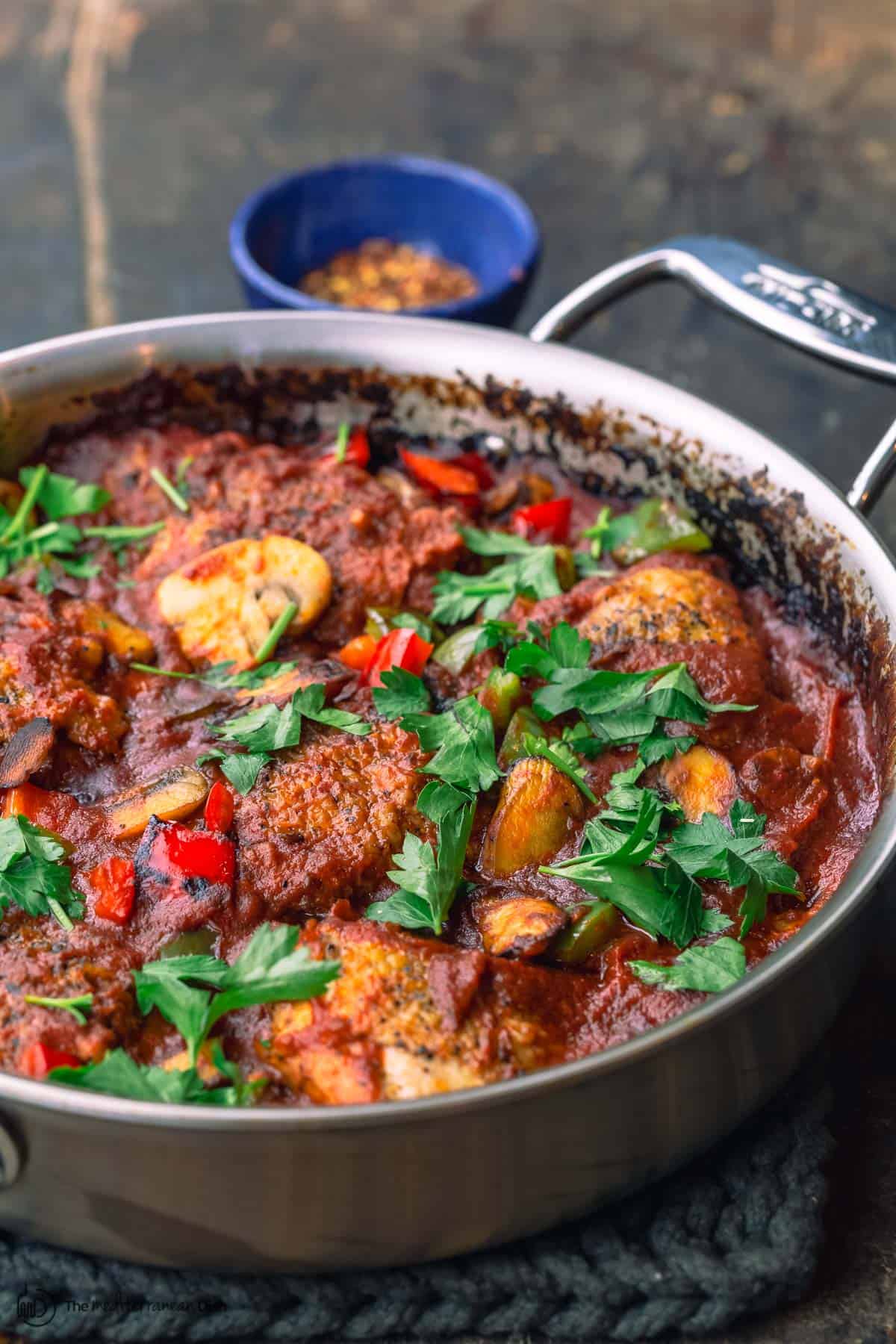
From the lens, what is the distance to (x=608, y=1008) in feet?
8.47

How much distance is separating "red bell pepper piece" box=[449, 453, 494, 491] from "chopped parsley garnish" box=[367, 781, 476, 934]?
4.33 ft

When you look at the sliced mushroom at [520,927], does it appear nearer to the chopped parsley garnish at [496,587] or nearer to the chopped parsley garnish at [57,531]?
the chopped parsley garnish at [496,587]

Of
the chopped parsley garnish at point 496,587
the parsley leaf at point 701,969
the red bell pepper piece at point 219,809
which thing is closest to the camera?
the parsley leaf at point 701,969

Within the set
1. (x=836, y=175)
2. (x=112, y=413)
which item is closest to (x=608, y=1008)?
(x=112, y=413)

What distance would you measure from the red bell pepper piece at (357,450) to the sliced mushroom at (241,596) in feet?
1.66

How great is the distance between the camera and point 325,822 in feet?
9.23

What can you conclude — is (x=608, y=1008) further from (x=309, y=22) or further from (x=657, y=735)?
(x=309, y=22)

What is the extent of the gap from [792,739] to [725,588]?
1.53 feet

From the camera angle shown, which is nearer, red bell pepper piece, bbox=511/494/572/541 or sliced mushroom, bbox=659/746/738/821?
sliced mushroom, bbox=659/746/738/821

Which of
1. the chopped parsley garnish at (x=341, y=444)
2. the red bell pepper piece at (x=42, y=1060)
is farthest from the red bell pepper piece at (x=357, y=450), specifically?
the red bell pepper piece at (x=42, y=1060)

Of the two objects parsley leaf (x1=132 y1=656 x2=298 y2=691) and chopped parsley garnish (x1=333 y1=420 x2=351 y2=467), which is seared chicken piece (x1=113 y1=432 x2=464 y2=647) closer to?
chopped parsley garnish (x1=333 y1=420 x2=351 y2=467)

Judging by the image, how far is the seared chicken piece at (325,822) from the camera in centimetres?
273

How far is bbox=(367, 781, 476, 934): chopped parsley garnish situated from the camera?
2.69 m

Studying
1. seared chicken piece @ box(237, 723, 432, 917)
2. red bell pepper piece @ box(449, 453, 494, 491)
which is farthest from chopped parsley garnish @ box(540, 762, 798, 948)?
red bell pepper piece @ box(449, 453, 494, 491)
